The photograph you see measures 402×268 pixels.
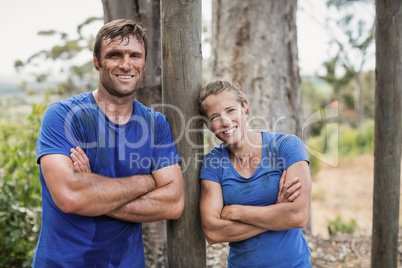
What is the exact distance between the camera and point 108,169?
195 cm

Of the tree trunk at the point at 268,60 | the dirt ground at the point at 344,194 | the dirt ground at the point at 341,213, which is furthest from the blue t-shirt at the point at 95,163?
the dirt ground at the point at 344,194

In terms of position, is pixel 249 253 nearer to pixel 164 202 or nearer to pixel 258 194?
pixel 258 194

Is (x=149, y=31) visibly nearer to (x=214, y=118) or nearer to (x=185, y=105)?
(x=185, y=105)

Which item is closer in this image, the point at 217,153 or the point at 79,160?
the point at 79,160

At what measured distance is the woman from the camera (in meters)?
1.97

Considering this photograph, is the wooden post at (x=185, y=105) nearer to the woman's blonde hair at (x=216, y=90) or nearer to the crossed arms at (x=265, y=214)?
the woman's blonde hair at (x=216, y=90)

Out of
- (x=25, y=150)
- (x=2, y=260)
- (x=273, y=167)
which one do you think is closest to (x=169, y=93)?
(x=273, y=167)

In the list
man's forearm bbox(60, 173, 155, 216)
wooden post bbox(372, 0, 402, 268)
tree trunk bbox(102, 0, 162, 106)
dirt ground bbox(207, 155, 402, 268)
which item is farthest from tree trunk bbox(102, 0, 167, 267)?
wooden post bbox(372, 0, 402, 268)

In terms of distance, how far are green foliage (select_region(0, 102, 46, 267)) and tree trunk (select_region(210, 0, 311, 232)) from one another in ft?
8.39

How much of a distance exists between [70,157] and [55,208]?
313mm

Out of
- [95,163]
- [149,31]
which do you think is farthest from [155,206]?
[149,31]

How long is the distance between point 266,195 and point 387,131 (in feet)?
4.63

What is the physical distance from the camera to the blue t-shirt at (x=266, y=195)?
6.59 ft

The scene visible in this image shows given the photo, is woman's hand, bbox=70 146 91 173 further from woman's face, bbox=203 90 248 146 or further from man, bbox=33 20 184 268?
woman's face, bbox=203 90 248 146
